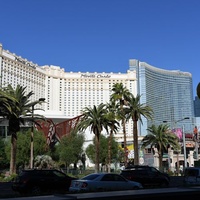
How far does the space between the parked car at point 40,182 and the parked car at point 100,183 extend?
3.02 m

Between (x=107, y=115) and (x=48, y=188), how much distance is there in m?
29.3

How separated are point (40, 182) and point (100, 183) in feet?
14.7

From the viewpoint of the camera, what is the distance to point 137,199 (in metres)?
8.05

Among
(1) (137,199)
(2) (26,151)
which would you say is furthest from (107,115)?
(1) (137,199)

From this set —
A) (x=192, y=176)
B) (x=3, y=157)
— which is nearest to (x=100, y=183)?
(x=192, y=176)

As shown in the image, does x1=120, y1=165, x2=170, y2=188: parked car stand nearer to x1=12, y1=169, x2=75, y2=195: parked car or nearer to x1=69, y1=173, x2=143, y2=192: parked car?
x1=12, y1=169, x2=75, y2=195: parked car

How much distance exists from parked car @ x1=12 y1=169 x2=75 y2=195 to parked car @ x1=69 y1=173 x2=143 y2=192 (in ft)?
9.92

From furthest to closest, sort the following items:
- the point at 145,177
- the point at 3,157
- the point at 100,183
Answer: the point at 3,157 < the point at 145,177 < the point at 100,183

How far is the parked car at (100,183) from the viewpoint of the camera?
54.6 feet

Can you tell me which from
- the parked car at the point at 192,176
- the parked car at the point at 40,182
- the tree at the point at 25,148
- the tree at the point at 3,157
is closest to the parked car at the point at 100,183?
the parked car at the point at 40,182

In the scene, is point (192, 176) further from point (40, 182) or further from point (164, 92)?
point (164, 92)

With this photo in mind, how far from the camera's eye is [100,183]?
17375mm

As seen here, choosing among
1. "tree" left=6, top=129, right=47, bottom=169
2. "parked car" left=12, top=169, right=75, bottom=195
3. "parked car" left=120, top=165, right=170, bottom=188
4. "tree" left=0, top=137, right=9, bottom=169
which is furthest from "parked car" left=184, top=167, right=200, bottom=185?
"tree" left=0, top=137, right=9, bottom=169

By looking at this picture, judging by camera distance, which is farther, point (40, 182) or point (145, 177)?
point (145, 177)
